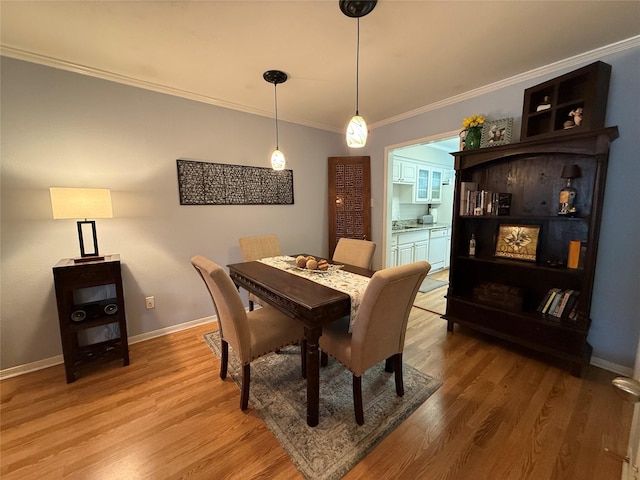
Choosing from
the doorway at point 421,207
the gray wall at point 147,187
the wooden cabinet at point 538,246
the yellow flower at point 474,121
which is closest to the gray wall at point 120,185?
the gray wall at point 147,187

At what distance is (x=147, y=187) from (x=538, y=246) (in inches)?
141

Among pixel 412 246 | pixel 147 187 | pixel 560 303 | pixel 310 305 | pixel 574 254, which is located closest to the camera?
pixel 310 305

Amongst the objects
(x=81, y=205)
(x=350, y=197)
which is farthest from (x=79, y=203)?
(x=350, y=197)

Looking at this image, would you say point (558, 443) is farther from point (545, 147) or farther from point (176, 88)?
point (176, 88)

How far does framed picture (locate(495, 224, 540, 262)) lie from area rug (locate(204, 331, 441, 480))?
53.9 inches

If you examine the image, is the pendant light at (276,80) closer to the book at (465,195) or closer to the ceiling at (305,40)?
the ceiling at (305,40)

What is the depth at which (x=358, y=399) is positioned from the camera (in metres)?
1.53

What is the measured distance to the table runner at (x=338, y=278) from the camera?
1.57 metres

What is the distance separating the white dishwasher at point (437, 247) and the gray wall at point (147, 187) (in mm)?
2259

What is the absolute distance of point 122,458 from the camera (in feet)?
4.50

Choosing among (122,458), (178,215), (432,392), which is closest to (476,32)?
(432,392)

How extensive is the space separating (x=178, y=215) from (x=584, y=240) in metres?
3.62

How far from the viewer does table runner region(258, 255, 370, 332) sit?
1.57m

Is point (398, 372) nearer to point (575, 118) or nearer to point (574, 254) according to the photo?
point (574, 254)
